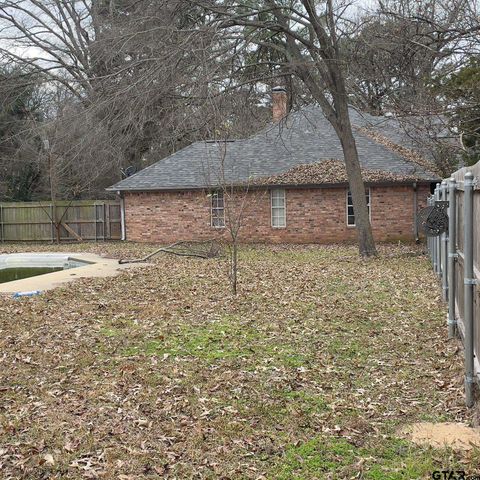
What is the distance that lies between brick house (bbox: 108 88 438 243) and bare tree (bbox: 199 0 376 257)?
15.3 ft

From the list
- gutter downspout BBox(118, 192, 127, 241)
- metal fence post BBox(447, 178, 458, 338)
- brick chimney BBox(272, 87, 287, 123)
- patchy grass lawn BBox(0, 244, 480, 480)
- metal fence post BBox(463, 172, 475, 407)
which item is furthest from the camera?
brick chimney BBox(272, 87, 287, 123)

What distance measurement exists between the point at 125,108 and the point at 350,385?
421 inches

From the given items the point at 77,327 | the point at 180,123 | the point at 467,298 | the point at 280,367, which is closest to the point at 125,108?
the point at 180,123

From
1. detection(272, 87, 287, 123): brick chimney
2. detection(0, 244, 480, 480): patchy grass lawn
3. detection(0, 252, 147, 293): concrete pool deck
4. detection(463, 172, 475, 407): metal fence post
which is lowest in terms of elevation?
detection(0, 244, 480, 480): patchy grass lawn

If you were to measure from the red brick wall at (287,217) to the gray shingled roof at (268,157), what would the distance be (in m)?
0.67

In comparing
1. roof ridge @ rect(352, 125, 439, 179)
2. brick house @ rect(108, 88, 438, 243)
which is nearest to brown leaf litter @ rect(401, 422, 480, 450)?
brick house @ rect(108, 88, 438, 243)

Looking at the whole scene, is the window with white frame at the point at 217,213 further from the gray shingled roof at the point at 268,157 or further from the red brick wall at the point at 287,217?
the gray shingled roof at the point at 268,157

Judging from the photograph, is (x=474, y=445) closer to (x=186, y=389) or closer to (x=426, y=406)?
(x=426, y=406)

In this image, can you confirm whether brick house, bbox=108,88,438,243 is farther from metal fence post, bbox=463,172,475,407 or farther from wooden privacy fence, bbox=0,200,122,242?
metal fence post, bbox=463,172,475,407

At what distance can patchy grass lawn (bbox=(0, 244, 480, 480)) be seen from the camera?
4219 mm

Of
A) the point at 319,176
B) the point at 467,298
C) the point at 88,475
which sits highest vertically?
the point at 319,176

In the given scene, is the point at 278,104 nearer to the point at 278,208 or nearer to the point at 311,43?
the point at 278,208

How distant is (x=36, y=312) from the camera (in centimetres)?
979

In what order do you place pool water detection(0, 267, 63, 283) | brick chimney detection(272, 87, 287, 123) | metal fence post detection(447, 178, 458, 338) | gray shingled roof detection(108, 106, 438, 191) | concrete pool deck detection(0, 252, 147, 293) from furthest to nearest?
brick chimney detection(272, 87, 287, 123), gray shingled roof detection(108, 106, 438, 191), pool water detection(0, 267, 63, 283), concrete pool deck detection(0, 252, 147, 293), metal fence post detection(447, 178, 458, 338)
